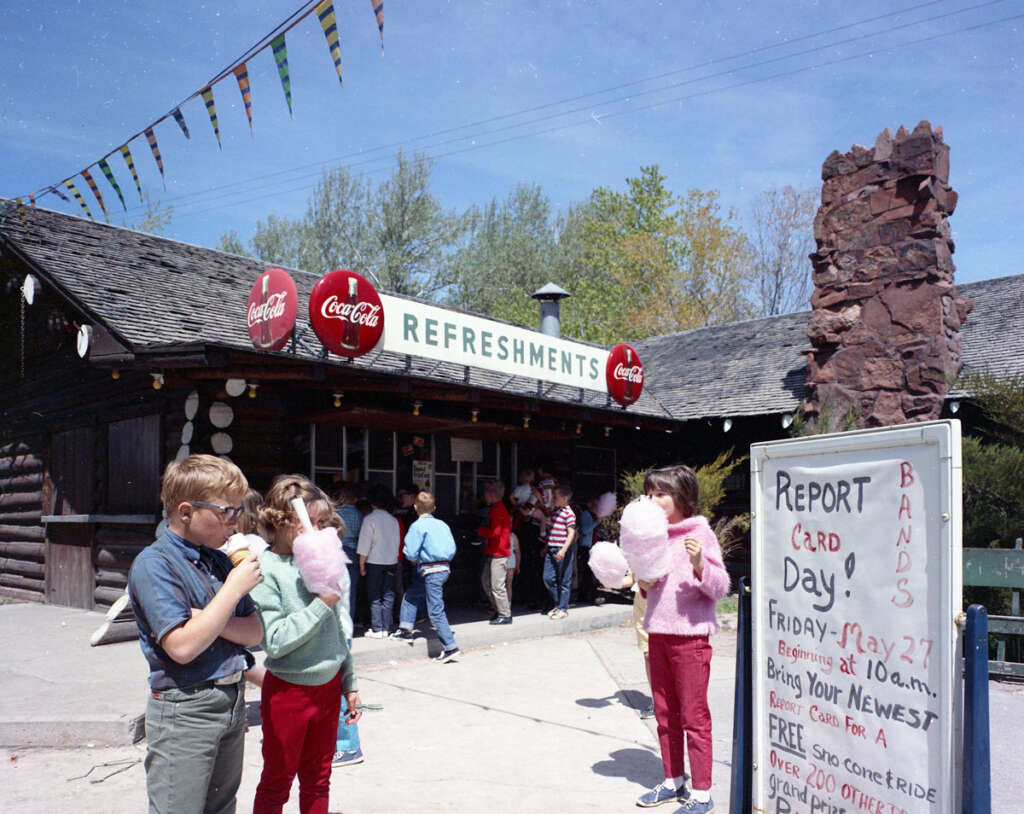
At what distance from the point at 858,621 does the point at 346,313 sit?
263 inches

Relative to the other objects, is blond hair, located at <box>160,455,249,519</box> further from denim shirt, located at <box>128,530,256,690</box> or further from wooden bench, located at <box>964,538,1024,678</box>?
wooden bench, located at <box>964,538,1024,678</box>

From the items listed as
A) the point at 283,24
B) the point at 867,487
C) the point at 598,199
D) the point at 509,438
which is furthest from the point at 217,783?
the point at 598,199

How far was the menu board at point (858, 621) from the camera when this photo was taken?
2834 millimetres

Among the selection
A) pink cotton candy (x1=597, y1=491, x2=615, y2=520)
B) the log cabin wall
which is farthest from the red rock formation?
the log cabin wall

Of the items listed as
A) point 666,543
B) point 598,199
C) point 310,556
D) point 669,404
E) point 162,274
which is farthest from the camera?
point 598,199

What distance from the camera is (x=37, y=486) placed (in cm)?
1258

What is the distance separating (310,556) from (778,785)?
211 centimetres

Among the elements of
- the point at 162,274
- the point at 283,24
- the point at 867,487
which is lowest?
the point at 867,487

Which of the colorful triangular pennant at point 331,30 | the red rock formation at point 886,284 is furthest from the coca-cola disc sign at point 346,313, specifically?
the red rock formation at point 886,284

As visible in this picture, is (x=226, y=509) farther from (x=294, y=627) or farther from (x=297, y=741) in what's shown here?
(x=297, y=741)

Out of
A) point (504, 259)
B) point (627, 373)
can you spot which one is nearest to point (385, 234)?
point (504, 259)

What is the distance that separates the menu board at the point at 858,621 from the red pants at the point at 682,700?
0.49 meters

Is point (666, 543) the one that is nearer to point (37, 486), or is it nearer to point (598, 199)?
point (37, 486)

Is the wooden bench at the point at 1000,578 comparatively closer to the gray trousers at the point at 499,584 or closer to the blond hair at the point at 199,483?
the gray trousers at the point at 499,584
